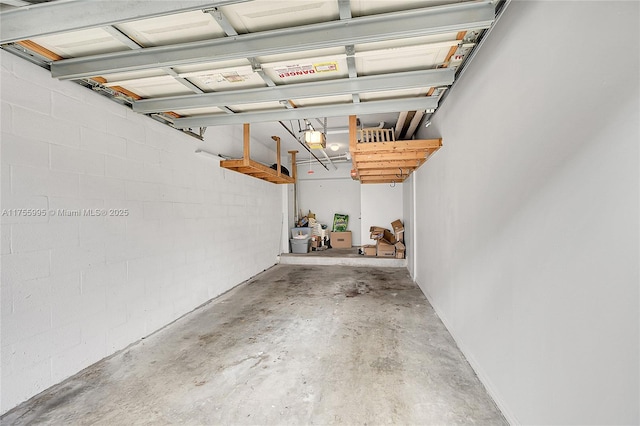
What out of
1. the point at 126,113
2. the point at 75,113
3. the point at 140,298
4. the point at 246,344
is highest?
the point at 126,113

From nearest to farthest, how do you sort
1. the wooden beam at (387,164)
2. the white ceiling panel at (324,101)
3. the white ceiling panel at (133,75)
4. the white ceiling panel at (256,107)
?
the white ceiling panel at (133,75)
the white ceiling panel at (324,101)
the white ceiling panel at (256,107)
the wooden beam at (387,164)

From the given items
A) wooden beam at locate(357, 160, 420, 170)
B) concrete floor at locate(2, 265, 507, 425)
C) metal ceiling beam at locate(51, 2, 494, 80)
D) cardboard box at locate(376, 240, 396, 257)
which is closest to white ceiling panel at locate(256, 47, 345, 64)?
metal ceiling beam at locate(51, 2, 494, 80)

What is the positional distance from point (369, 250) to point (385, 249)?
525 millimetres

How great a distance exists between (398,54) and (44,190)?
2901 mm

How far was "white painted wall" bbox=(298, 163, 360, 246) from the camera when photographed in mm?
8867

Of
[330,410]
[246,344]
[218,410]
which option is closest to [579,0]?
[330,410]

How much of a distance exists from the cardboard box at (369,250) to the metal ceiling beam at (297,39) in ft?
18.4

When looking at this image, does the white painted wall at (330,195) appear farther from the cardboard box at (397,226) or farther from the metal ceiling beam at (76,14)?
the metal ceiling beam at (76,14)

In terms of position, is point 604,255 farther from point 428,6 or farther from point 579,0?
point 428,6

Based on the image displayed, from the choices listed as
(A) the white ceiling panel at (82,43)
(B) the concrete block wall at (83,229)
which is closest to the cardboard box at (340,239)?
(B) the concrete block wall at (83,229)

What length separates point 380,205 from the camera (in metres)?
7.18

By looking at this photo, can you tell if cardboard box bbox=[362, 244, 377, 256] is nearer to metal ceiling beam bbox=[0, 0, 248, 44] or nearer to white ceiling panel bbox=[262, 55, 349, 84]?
white ceiling panel bbox=[262, 55, 349, 84]

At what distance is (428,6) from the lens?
5.02 feet

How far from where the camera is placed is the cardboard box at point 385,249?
6391mm
